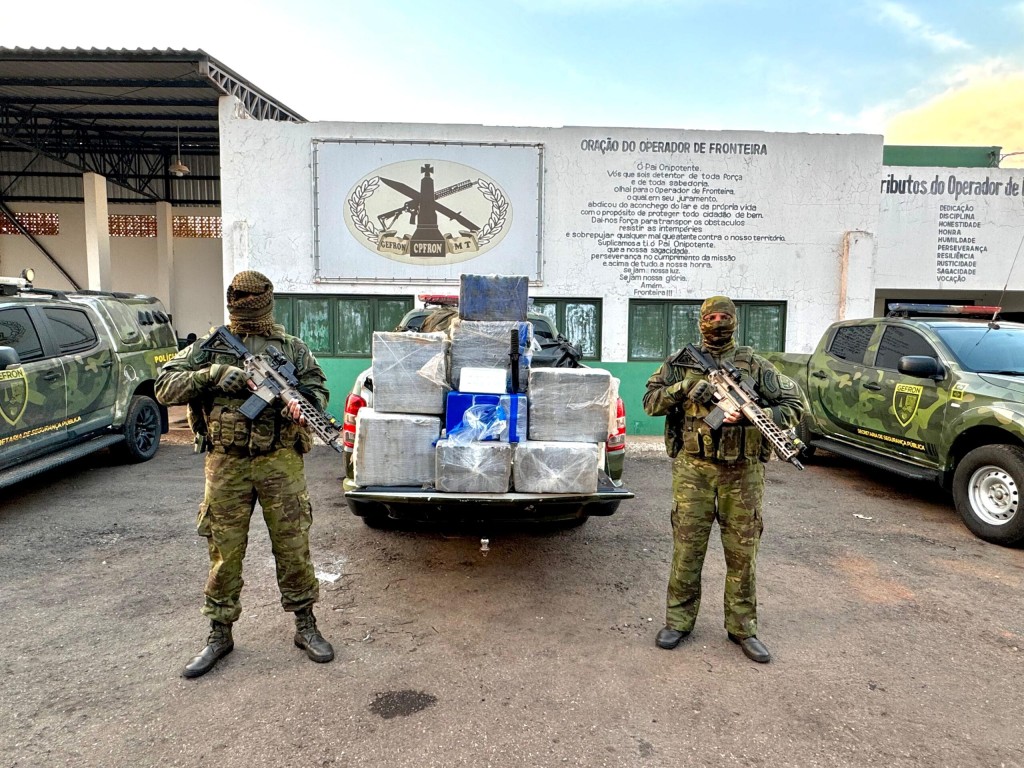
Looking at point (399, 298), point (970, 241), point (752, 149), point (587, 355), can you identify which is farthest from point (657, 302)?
point (970, 241)

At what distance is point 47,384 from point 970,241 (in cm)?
1202

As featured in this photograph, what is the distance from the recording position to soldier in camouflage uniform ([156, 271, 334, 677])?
3006mm

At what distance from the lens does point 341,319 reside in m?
8.79

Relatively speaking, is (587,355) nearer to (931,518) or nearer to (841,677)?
(931,518)

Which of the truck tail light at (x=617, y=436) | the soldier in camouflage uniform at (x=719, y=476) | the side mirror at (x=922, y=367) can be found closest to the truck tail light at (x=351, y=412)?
the truck tail light at (x=617, y=436)

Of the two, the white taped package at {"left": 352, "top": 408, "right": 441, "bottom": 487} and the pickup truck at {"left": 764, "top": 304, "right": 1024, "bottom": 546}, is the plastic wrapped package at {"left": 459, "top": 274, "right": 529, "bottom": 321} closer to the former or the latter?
the white taped package at {"left": 352, "top": 408, "right": 441, "bottom": 487}

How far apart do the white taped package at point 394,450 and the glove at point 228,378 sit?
0.72 metres

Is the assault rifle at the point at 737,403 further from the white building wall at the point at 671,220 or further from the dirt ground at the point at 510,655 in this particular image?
the white building wall at the point at 671,220

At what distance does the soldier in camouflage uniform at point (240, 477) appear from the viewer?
301cm

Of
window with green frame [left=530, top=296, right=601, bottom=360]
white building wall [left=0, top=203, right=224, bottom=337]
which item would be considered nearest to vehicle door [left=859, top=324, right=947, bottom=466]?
window with green frame [left=530, top=296, right=601, bottom=360]

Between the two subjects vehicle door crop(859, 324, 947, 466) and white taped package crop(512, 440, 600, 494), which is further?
vehicle door crop(859, 324, 947, 466)

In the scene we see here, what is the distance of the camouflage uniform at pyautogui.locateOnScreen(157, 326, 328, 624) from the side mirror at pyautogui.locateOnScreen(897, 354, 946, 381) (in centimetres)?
484

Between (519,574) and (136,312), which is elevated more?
(136,312)

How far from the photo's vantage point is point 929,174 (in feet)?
31.3
